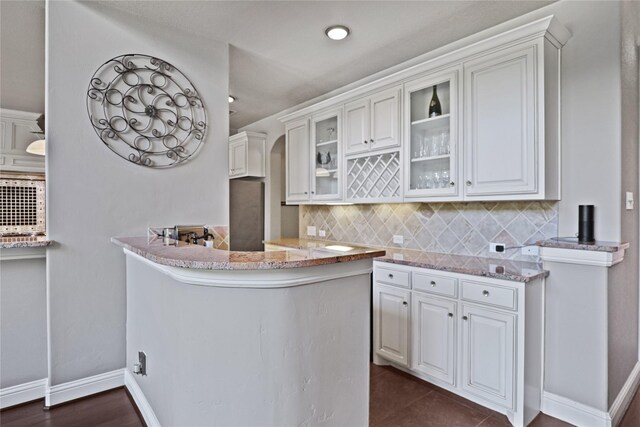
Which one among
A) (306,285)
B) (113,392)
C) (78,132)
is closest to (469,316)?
(306,285)

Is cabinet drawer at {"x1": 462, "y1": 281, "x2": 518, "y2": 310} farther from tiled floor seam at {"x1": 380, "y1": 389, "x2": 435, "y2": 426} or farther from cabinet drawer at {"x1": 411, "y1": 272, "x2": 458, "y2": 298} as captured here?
tiled floor seam at {"x1": 380, "y1": 389, "x2": 435, "y2": 426}

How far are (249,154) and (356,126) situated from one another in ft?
6.47

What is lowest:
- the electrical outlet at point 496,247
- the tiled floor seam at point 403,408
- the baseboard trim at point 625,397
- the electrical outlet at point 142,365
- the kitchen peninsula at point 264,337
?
the tiled floor seam at point 403,408

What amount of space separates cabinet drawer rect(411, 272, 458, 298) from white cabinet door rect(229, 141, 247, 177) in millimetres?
3070

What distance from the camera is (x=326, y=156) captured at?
11.8 feet

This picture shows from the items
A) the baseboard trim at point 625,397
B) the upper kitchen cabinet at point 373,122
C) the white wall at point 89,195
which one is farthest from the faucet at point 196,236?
the baseboard trim at point 625,397

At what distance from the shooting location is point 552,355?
2082 mm

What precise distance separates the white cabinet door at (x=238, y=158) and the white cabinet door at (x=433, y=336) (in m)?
3.15

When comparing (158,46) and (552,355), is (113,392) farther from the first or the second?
(552,355)

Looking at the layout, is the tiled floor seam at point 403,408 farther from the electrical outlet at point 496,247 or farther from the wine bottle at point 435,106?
the wine bottle at point 435,106

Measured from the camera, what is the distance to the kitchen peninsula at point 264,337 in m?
1.32

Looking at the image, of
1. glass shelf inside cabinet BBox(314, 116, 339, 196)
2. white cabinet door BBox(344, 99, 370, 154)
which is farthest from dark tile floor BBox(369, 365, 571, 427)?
white cabinet door BBox(344, 99, 370, 154)

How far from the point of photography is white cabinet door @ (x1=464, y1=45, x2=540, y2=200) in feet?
6.75

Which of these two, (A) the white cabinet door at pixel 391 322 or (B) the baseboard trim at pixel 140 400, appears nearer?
(B) the baseboard trim at pixel 140 400
